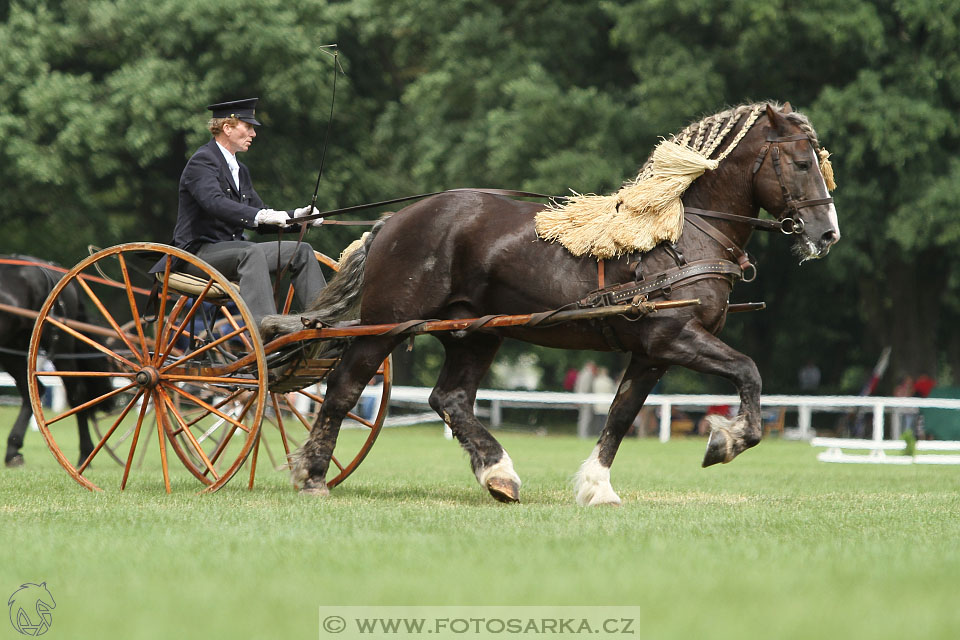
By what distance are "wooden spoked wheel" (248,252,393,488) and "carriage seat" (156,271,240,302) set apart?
0.83 metres

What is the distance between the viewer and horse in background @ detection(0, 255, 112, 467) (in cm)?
1137

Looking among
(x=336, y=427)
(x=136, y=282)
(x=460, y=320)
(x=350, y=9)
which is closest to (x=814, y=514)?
(x=460, y=320)

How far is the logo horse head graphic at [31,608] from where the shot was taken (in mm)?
3973

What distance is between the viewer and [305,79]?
2283cm

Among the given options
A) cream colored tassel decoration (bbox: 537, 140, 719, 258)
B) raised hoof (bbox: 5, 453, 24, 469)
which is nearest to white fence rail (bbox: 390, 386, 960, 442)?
raised hoof (bbox: 5, 453, 24, 469)

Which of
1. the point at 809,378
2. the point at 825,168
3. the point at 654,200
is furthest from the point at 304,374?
the point at 809,378

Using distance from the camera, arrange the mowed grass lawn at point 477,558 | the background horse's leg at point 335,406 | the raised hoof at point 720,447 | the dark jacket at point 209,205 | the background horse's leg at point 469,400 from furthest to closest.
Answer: the dark jacket at point 209,205, the background horse's leg at point 335,406, the background horse's leg at point 469,400, the raised hoof at point 720,447, the mowed grass lawn at point 477,558

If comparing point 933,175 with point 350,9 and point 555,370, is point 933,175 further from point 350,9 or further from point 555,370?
point 555,370

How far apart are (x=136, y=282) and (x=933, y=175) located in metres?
16.1

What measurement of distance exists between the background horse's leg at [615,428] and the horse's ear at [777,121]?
1.61 m

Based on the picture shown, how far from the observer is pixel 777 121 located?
7770 mm

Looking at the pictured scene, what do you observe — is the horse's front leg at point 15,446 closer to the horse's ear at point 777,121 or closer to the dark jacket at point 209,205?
the dark jacket at point 209,205

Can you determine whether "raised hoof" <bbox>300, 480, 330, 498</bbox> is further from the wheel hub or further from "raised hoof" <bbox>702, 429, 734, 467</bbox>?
"raised hoof" <bbox>702, 429, 734, 467</bbox>

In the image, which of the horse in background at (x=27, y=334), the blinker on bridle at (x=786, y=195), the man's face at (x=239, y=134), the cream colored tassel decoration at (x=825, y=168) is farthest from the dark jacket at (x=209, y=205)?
the cream colored tassel decoration at (x=825, y=168)
